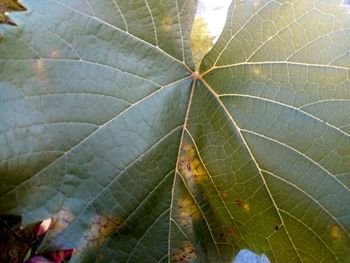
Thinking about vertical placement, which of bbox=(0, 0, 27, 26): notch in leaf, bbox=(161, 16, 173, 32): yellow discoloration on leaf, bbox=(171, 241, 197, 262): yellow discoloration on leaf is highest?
bbox=(0, 0, 27, 26): notch in leaf

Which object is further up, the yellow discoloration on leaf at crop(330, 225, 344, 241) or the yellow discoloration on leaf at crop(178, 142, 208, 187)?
the yellow discoloration on leaf at crop(178, 142, 208, 187)

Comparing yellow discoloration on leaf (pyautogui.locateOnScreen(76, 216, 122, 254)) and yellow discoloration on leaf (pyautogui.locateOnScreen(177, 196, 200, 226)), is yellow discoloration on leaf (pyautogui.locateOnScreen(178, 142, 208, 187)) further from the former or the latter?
yellow discoloration on leaf (pyautogui.locateOnScreen(76, 216, 122, 254))

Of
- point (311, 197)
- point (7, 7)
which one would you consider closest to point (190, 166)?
point (311, 197)

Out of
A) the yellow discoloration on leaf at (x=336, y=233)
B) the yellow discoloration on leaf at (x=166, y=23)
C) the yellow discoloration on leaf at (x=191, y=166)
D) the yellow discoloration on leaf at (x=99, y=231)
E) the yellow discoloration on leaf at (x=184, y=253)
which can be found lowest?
the yellow discoloration on leaf at (x=184, y=253)

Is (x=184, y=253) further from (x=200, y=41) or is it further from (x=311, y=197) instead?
(x=200, y=41)

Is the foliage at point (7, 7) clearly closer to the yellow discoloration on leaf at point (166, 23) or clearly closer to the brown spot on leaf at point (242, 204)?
the yellow discoloration on leaf at point (166, 23)

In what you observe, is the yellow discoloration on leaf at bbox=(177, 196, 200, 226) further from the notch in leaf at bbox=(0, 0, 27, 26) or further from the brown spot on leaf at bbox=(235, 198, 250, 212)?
the notch in leaf at bbox=(0, 0, 27, 26)

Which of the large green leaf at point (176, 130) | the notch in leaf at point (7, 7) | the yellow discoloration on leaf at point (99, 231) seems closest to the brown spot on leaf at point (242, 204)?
the large green leaf at point (176, 130)

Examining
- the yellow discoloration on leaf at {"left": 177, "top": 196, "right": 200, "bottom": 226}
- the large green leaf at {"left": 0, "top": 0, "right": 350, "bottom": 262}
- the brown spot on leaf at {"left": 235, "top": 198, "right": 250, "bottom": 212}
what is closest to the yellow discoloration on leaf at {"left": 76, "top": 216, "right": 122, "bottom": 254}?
the large green leaf at {"left": 0, "top": 0, "right": 350, "bottom": 262}

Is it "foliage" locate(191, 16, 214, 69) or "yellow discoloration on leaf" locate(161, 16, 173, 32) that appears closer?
"yellow discoloration on leaf" locate(161, 16, 173, 32)
